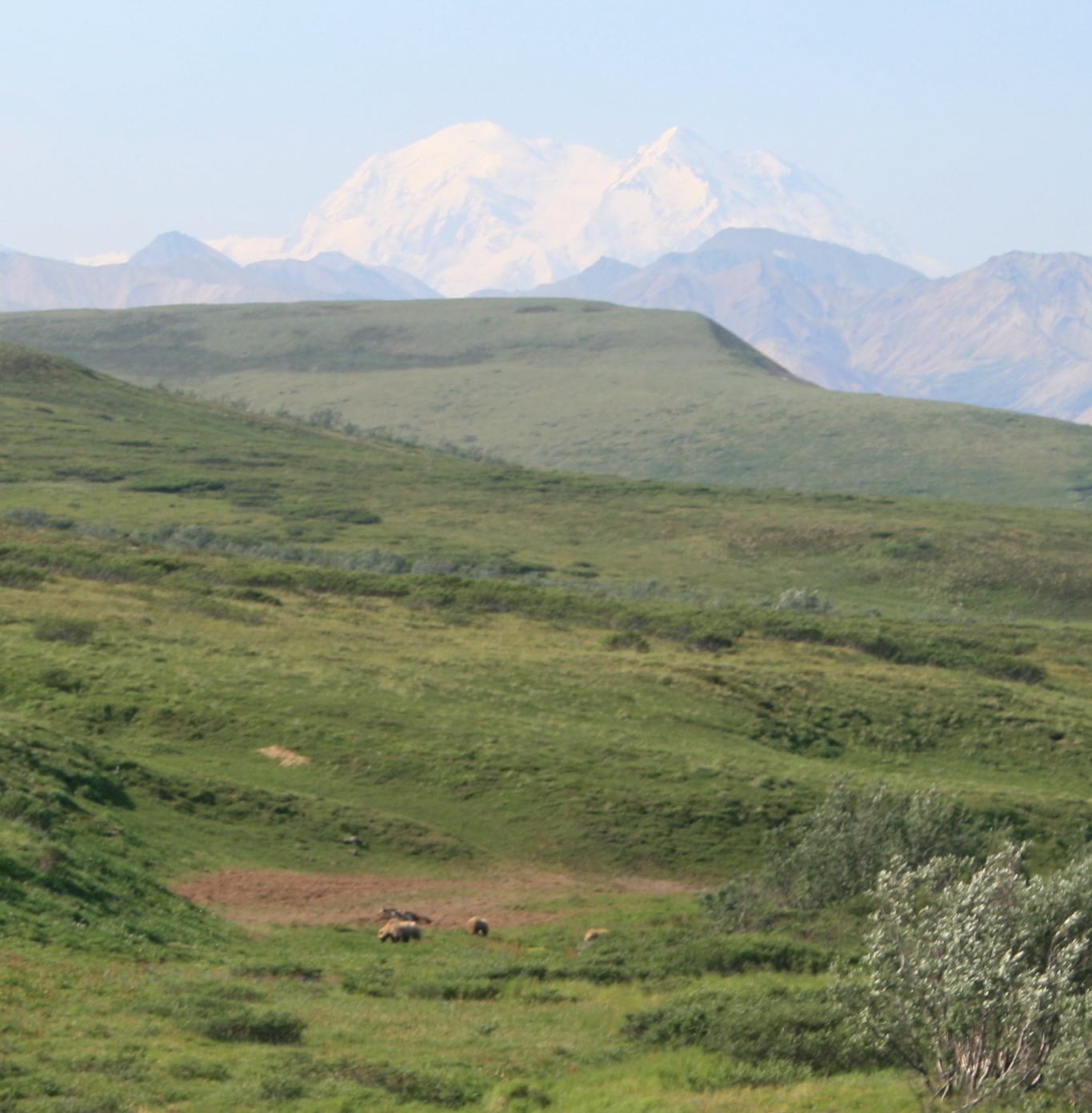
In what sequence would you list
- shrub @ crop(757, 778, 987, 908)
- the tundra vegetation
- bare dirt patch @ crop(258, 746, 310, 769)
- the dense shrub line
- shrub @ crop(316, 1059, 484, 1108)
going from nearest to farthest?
the tundra vegetation
shrub @ crop(316, 1059, 484, 1108)
shrub @ crop(757, 778, 987, 908)
bare dirt patch @ crop(258, 746, 310, 769)
the dense shrub line

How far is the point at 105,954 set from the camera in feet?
63.0

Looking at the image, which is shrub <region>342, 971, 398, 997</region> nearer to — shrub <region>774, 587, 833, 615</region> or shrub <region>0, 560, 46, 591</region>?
shrub <region>0, 560, 46, 591</region>

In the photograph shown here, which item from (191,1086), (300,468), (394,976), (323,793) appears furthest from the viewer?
(300,468)

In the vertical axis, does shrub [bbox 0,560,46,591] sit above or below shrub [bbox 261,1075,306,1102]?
above

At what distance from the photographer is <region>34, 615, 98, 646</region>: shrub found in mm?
44000

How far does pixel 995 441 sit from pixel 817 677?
15129cm

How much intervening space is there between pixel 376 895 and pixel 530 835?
656cm

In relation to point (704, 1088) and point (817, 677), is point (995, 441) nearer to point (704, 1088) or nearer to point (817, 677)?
point (817, 677)

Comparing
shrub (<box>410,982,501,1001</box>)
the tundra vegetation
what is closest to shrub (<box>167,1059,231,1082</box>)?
the tundra vegetation

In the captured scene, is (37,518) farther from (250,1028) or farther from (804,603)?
(250,1028)

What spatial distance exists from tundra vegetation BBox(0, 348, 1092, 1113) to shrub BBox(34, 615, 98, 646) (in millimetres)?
141

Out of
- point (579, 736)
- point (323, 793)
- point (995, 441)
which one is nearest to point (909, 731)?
point (579, 736)

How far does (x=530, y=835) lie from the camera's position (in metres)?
34.4

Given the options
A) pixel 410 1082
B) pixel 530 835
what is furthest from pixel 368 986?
pixel 530 835
